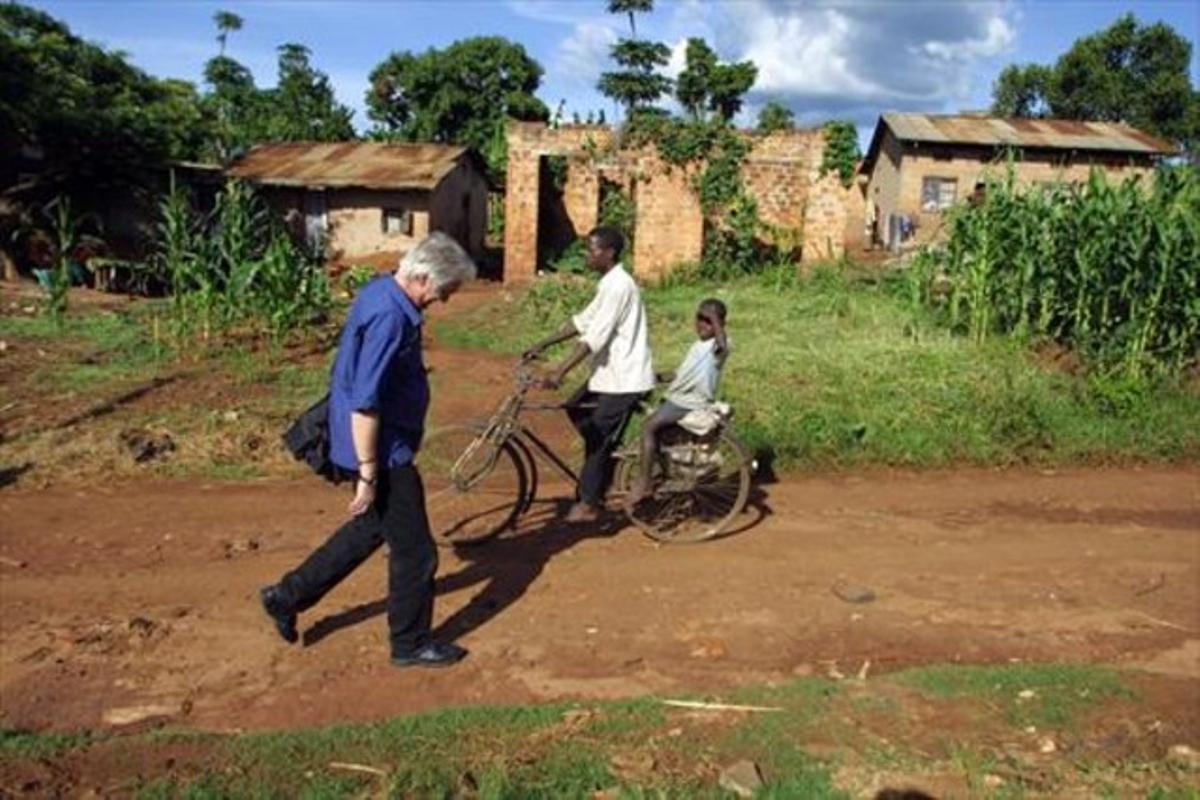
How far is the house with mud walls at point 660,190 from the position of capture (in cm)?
2155

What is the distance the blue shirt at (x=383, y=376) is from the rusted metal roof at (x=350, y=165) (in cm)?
2087

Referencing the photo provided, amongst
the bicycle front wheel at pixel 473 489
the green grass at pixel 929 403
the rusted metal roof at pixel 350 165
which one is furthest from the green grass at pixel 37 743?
the rusted metal roof at pixel 350 165

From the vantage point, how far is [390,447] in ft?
14.9

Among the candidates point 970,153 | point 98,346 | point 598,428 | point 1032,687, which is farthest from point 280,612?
point 970,153

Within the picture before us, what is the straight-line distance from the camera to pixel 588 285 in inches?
713

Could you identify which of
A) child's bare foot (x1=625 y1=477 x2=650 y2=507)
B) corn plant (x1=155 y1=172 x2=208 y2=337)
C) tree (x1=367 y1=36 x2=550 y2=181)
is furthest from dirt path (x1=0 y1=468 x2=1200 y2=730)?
tree (x1=367 y1=36 x2=550 y2=181)

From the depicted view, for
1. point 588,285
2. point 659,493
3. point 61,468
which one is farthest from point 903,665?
point 588,285

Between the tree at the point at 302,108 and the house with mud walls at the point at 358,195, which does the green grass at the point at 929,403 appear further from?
the tree at the point at 302,108

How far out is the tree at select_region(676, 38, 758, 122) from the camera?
113 ft

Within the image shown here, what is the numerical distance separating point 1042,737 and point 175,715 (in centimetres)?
358

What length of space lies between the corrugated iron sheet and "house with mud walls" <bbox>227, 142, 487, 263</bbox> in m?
13.9

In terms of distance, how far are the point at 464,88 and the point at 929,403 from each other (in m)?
35.6

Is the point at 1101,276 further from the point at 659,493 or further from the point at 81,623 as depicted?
the point at 81,623

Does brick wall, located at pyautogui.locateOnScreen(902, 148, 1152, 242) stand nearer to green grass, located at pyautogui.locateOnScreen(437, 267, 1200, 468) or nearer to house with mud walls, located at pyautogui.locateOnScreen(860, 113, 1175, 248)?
house with mud walls, located at pyautogui.locateOnScreen(860, 113, 1175, 248)
